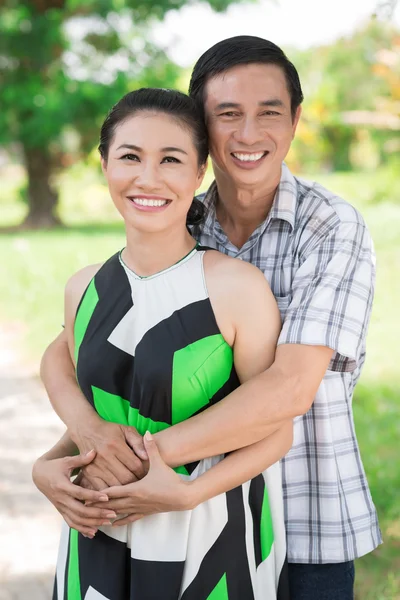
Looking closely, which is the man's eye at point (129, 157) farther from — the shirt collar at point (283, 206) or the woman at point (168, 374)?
the shirt collar at point (283, 206)


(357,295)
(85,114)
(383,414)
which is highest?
(85,114)

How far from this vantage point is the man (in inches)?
73.4

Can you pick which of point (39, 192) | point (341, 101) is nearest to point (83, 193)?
point (39, 192)

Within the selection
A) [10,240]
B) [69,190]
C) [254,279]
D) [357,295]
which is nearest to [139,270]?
[254,279]

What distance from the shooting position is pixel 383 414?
5.26 meters

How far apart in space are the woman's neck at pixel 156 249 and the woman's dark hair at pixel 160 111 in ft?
0.67

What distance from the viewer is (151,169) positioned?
70.2 inches

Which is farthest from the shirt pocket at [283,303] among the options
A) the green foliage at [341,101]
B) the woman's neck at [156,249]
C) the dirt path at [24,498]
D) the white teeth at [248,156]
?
the green foliage at [341,101]

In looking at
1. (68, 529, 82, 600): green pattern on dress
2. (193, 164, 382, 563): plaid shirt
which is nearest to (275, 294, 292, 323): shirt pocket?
(193, 164, 382, 563): plaid shirt

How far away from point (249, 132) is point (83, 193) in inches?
836

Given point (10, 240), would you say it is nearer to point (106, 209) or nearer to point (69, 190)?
point (106, 209)

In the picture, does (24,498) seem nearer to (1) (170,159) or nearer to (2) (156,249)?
(2) (156,249)

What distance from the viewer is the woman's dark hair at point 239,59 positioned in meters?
2.09

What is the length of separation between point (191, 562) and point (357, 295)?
763 mm
